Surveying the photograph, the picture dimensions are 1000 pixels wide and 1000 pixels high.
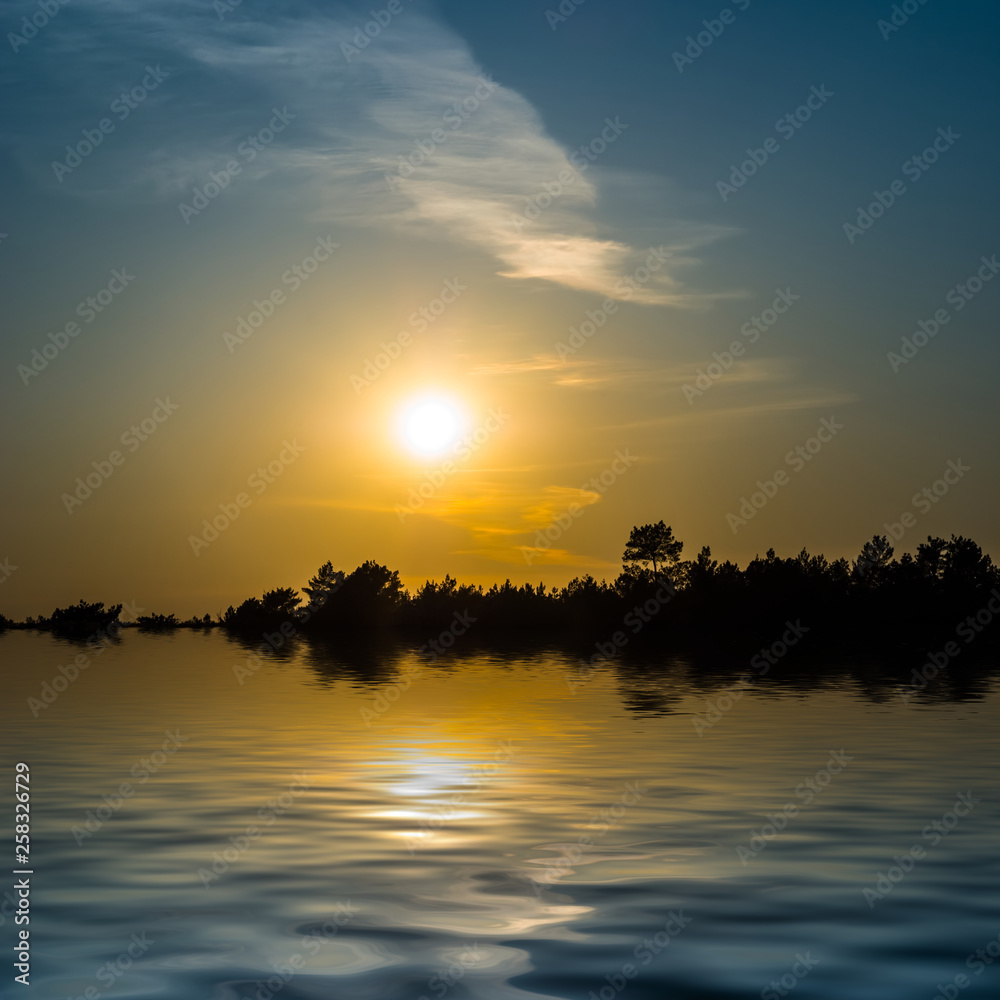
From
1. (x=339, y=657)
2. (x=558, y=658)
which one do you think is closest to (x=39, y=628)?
(x=339, y=657)

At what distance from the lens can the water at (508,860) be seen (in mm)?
9438

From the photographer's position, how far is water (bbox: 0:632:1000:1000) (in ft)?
31.0

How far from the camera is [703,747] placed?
Answer: 83.6 feet

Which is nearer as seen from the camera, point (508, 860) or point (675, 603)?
point (508, 860)

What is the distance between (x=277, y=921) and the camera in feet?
35.8

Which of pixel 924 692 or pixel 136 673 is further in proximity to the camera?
pixel 136 673

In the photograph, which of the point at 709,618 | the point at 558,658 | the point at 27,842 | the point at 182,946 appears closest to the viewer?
the point at 182,946

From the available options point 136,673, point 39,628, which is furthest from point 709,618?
point 136,673

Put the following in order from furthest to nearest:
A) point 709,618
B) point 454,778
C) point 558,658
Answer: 1. point 709,618
2. point 558,658
3. point 454,778

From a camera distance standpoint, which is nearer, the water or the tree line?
the water

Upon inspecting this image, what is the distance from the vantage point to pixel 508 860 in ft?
44.7

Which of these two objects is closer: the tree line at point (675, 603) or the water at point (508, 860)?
the water at point (508, 860)

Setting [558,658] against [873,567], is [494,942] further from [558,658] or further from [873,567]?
[873,567]

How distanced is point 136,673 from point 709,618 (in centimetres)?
9775
